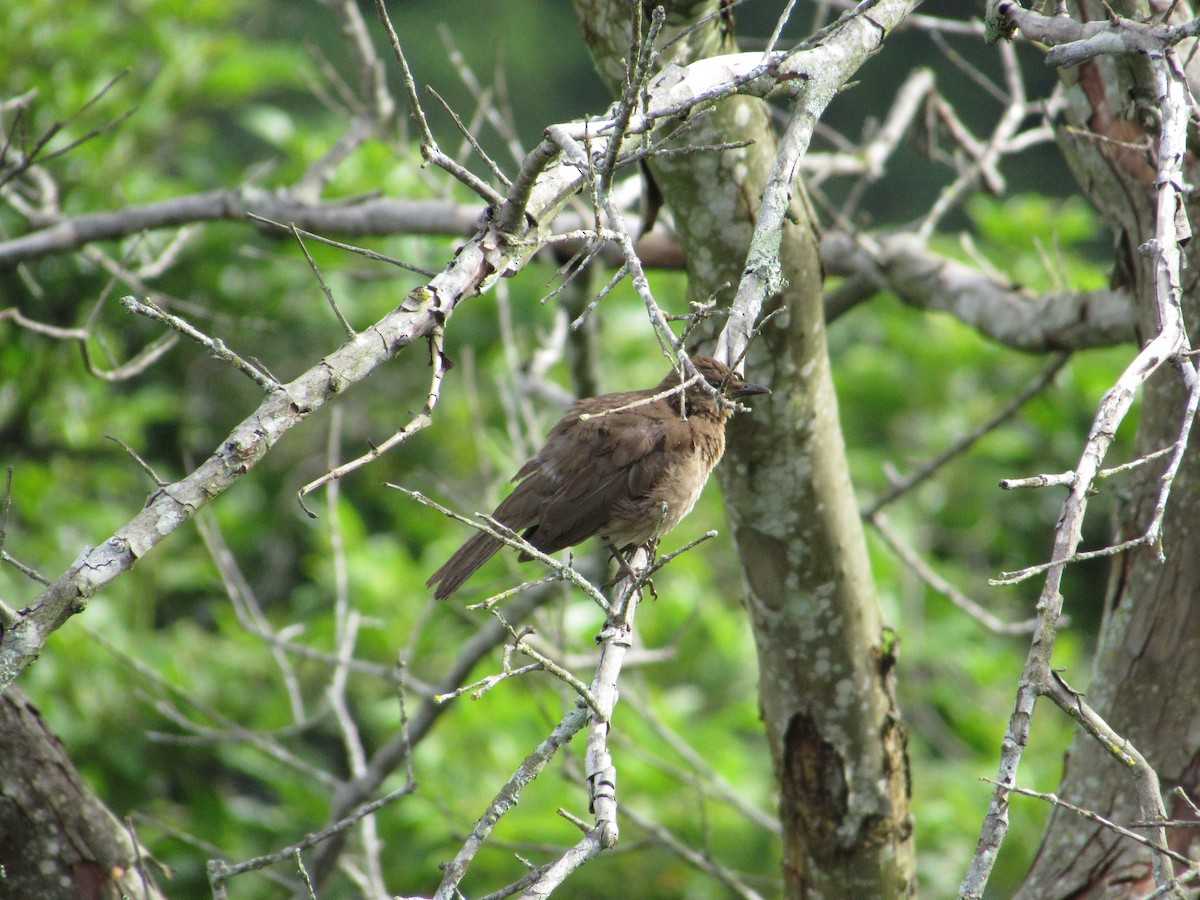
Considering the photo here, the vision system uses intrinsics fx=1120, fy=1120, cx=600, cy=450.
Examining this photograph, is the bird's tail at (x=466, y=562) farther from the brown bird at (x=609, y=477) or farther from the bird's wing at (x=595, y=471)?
the bird's wing at (x=595, y=471)

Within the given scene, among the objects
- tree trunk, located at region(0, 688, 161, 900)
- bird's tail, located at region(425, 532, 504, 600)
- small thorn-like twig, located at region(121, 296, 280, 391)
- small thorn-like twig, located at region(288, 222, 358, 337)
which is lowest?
tree trunk, located at region(0, 688, 161, 900)

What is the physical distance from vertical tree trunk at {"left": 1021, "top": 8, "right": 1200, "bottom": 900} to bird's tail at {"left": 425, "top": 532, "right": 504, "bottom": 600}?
5.65ft

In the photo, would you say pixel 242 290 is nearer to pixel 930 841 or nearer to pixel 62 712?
pixel 62 712

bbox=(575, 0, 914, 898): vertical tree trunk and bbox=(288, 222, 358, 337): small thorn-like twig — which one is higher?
bbox=(575, 0, 914, 898): vertical tree trunk

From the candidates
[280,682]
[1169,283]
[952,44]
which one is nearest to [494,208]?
[1169,283]

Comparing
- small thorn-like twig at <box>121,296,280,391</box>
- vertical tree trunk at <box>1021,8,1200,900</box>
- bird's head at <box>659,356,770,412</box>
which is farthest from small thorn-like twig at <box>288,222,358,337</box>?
vertical tree trunk at <box>1021,8,1200,900</box>

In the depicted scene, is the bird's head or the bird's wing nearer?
the bird's head

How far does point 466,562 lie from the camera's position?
3.39 metres

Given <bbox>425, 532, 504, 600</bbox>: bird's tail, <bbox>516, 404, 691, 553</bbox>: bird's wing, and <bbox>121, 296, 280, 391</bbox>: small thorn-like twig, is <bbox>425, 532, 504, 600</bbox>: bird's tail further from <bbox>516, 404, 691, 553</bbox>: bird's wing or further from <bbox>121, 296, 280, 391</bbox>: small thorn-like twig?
<bbox>121, 296, 280, 391</bbox>: small thorn-like twig

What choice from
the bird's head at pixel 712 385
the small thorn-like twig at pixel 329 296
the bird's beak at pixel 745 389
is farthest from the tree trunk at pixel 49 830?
the bird's beak at pixel 745 389

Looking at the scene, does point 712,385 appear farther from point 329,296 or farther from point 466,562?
point 329,296

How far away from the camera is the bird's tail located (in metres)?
3.37

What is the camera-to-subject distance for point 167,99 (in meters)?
6.19

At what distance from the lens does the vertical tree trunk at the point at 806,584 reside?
2850 millimetres
